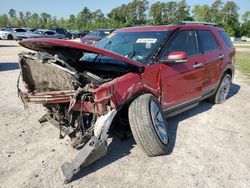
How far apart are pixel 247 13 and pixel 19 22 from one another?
75.6m

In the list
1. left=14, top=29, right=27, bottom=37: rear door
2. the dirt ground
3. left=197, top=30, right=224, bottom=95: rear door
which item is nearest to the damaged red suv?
left=197, top=30, right=224, bottom=95: rear door

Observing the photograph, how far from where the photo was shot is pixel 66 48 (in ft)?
11.6

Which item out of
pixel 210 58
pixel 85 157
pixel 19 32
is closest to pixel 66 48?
pixel 85 157

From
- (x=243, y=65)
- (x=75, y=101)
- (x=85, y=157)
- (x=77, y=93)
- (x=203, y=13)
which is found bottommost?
(x=243, y=65)

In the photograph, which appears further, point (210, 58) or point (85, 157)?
point (210, 58)

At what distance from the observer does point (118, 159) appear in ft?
12.4

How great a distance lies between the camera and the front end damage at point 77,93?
3234 millimetres

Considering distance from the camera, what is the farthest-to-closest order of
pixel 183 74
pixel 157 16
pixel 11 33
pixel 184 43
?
pixel 157 16, pixel 11 33, pixel 184 43, pixel 183 74

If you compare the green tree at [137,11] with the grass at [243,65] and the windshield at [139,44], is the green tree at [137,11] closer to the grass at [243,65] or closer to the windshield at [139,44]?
the grass at [243,65]

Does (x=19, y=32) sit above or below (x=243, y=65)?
above

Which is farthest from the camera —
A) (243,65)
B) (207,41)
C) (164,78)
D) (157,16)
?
(157,16)

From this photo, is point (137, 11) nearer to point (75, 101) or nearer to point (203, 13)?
point (203, 13)

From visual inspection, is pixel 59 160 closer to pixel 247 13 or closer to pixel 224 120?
pixel 224 120

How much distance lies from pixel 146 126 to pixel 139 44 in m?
1.54
